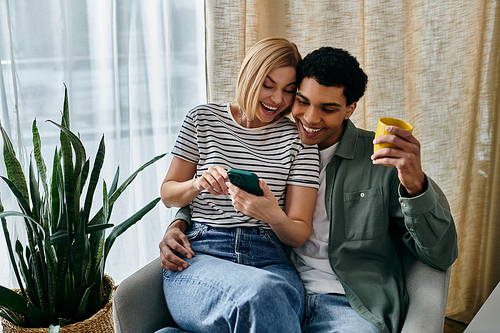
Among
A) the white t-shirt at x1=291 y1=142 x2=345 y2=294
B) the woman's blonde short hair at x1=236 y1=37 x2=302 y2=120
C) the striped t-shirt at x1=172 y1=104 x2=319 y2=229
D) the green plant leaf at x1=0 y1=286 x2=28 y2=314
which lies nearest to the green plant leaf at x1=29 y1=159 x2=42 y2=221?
the green plant leaf at x1=0 y1=286 x2=28 y2=314

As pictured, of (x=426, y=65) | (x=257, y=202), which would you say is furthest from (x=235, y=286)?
(x=426, y=65)

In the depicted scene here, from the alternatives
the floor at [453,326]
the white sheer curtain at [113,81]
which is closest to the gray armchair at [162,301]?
the white sheer curtain at [113,81]

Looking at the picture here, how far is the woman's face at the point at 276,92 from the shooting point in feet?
4.58

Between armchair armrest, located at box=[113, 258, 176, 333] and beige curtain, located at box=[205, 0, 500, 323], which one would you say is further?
beige curtain, located at box=[205, 0, 500, 323]

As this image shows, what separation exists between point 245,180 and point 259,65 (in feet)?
1.39

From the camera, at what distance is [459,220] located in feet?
Answer: 6.61

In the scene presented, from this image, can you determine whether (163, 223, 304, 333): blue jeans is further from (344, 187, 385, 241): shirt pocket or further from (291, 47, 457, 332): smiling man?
(344, 187, 385, 241): shirt pocket

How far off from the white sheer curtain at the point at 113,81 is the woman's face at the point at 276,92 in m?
0.80

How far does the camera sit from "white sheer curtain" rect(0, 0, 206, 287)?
177cm

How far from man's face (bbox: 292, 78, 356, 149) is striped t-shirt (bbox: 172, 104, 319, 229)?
0.19 ft

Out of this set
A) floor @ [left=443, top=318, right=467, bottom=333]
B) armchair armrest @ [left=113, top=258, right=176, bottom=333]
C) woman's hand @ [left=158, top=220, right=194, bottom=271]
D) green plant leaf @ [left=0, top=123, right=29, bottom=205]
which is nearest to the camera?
armchair armrest @ [left=113, top=258, right=176, bottom=333]

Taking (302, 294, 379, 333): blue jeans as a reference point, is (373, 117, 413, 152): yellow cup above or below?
above

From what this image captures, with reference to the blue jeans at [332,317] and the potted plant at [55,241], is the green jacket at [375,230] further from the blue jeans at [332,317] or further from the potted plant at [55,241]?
the potted plant at [55,241]

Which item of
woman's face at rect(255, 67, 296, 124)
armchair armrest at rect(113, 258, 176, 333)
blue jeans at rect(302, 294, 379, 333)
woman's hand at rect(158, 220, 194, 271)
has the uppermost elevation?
woman's face at rect(255, 67, 296, 124)
